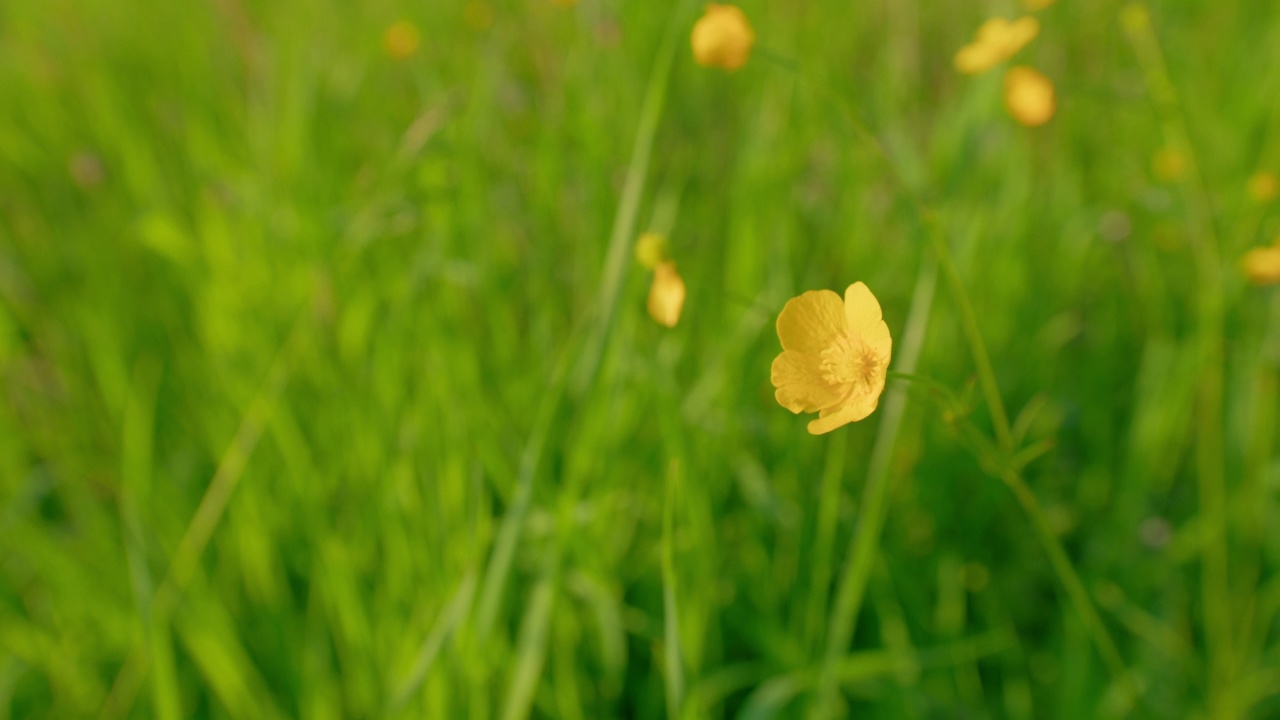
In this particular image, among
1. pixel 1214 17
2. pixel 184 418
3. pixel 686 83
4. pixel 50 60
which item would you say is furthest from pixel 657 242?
pixel 50 60

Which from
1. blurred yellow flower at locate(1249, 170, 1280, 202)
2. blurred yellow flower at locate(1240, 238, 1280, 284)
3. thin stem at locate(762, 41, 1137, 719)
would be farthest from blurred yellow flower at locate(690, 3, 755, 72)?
blurred yellow flower at locate(1249, 170, 1280, 202)

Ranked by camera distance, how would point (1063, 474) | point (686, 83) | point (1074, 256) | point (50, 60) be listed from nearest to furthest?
point (1063, 474) < point (1074, 256) < point (686, 83) < point (50, 60)

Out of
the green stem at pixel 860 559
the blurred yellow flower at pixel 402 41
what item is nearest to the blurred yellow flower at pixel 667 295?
the green stem at pixel 860 559

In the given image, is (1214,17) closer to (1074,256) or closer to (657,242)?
(1074,256)

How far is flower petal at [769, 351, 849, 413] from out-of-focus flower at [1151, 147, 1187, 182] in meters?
0.88

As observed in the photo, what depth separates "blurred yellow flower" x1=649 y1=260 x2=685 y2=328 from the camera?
0.66 metres

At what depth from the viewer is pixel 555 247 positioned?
1436 mm

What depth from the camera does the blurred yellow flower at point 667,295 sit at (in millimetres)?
659

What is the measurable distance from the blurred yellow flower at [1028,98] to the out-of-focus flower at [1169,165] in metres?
0.20

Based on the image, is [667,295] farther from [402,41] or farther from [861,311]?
[402,41]

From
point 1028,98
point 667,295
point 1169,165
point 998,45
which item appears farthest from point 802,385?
point 1169,165

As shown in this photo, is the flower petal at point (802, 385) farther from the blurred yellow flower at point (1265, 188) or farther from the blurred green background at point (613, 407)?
the blurred yellow flower at point (1265, 188)

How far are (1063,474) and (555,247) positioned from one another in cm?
87

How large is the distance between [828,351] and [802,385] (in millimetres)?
46
